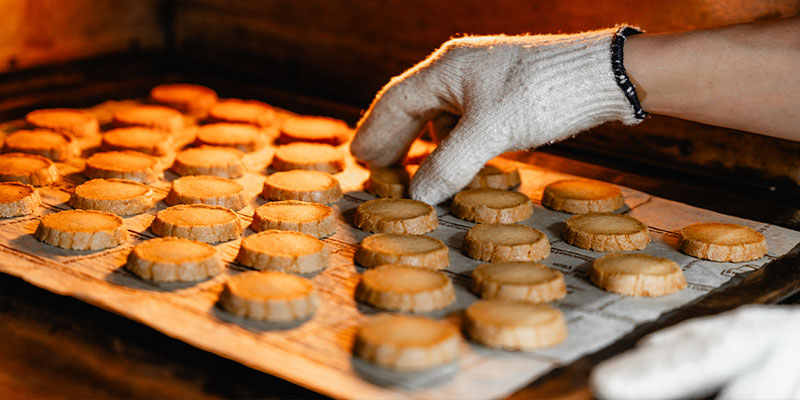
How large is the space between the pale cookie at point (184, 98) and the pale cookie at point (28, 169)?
77cm

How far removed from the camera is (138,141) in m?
2.90

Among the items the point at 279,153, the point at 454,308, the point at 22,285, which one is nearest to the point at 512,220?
the point at 454,308

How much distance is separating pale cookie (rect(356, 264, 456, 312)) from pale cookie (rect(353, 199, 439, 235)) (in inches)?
13.3

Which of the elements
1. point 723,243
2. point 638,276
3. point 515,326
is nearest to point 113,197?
point 515,326

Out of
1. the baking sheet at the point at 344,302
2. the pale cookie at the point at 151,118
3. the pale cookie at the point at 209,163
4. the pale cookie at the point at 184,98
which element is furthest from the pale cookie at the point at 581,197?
the pale cookie at the point at 184,98

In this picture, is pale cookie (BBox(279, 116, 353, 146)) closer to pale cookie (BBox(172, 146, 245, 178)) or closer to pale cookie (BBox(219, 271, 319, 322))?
pale cookie (BBox(172, 146, 245, 178))

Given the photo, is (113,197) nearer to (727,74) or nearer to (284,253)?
(284,253)

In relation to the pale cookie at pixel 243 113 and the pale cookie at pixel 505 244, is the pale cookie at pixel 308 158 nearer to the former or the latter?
the pale cookie at pixel 243 113

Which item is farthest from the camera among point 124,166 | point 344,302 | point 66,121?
point 66,121

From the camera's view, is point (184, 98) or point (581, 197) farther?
point (184, 98)

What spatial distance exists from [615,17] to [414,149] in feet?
2.51

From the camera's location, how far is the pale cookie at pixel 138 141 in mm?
2877

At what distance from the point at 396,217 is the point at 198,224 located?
19.0 inches

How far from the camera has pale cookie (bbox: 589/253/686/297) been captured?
196 centimetres
